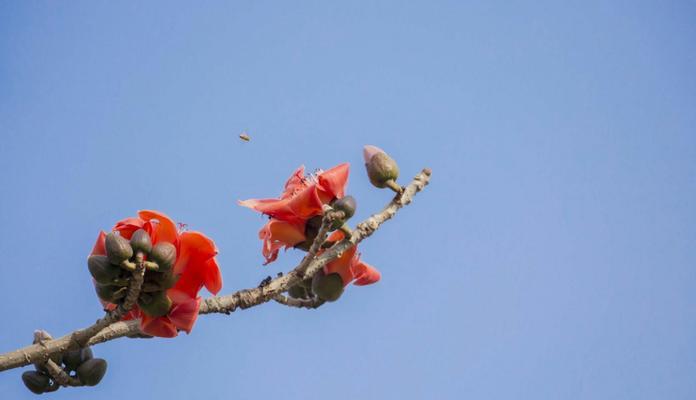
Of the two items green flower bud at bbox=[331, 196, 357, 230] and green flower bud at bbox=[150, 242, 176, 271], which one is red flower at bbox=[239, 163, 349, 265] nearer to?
green flower bud at bbox=[331, 196, 357, 230]

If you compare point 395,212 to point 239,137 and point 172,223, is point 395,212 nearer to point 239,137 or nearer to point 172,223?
point 172,223

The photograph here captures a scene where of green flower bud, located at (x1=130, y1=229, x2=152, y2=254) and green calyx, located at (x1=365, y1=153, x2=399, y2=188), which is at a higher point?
green calyx, located at (x1=365, y1=153, x2=399, y2=188)

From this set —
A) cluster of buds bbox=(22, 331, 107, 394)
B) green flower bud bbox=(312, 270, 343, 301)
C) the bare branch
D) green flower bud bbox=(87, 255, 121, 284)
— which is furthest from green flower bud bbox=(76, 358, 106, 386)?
green flower bud bbox=(312, 270, 343, 301)

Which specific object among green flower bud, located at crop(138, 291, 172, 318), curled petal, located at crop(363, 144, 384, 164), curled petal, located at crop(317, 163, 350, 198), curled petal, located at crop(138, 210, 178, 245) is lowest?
green flower bud, located at crop(138, 291, 172, 318)

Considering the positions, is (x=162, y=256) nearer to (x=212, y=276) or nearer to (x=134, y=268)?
(x=134, y=268)

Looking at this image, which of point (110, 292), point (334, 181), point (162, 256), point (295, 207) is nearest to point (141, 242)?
point (162, 256)

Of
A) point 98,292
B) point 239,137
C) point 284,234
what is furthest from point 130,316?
point 239,137

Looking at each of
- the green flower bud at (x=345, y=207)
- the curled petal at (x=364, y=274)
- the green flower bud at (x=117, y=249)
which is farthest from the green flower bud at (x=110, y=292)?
the curled petal at (x=364, y=274)
